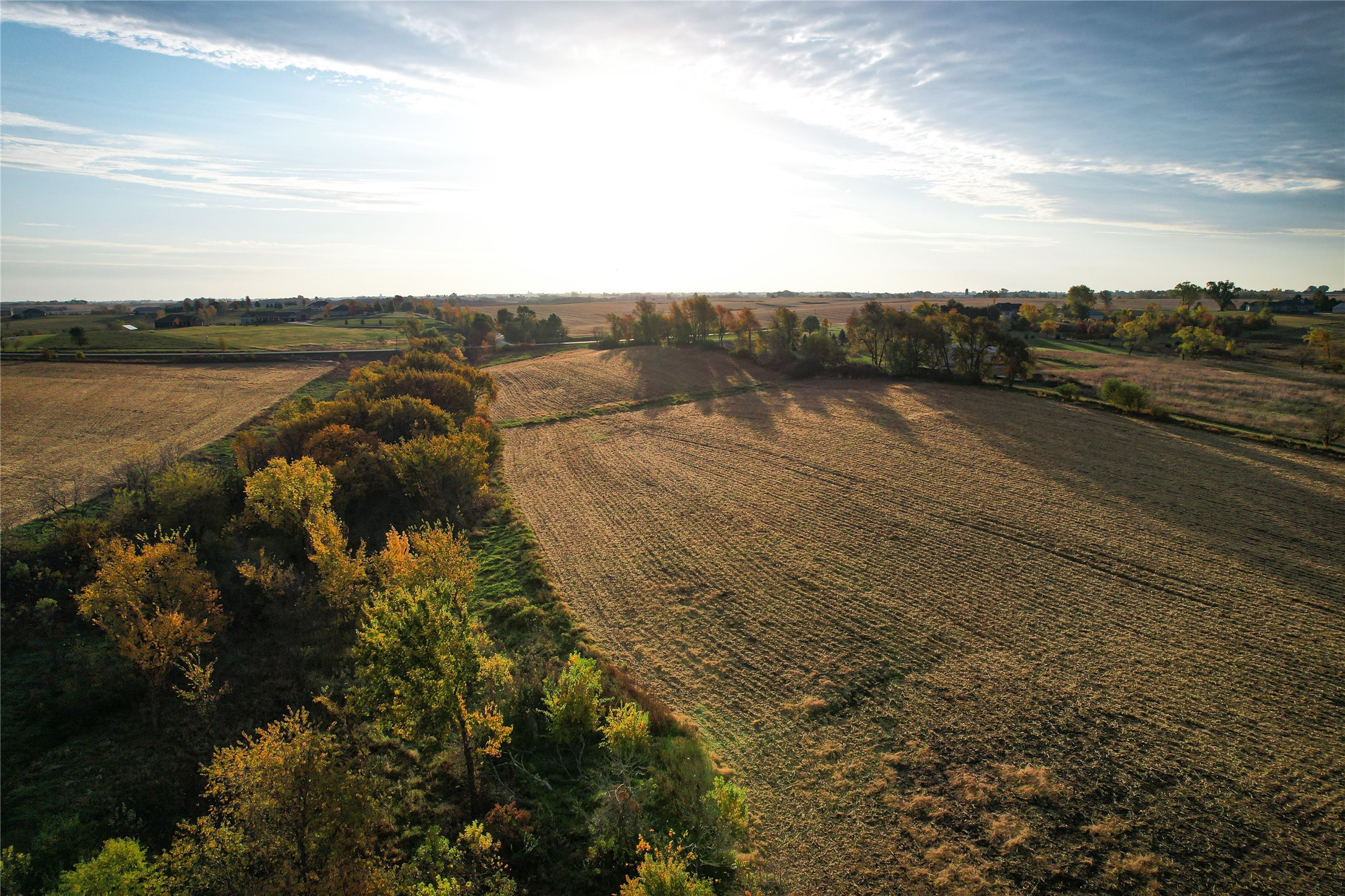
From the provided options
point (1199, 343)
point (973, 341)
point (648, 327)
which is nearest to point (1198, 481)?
point (973, 341)

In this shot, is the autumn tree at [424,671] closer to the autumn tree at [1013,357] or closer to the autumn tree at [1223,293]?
the autumn tree at [1013,357]

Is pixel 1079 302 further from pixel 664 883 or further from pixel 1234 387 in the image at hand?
pixel 664 883

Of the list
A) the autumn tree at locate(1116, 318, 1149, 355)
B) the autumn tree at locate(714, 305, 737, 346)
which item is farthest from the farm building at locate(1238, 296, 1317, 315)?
the autumn tree at locate(714, 305, 737, 346)

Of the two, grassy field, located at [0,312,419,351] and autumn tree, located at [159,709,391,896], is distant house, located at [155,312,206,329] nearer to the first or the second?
grassy field, located at [0,312,419,351]

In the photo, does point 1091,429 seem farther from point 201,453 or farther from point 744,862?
point 201,453

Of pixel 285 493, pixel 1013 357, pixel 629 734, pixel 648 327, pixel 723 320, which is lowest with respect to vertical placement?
pixel 629 734

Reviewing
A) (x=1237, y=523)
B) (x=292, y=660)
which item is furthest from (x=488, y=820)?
(x=1237, y=523)
